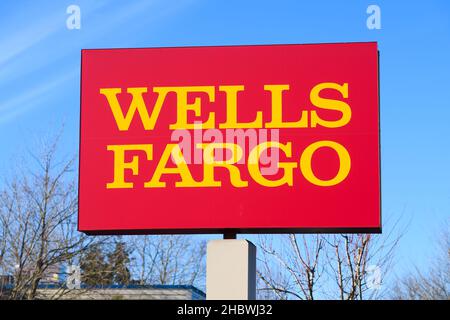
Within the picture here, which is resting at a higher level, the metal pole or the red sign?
the red sign

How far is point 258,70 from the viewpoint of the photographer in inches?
486

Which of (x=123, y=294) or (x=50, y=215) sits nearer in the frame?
(x=50, y=215)

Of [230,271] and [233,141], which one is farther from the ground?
[233,141]

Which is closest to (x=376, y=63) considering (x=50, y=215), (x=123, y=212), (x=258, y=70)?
(x=258, y=70)

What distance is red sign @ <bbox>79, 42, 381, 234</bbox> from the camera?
39.4 ft

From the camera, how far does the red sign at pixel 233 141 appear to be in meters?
12.0

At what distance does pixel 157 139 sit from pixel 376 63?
3.52 m

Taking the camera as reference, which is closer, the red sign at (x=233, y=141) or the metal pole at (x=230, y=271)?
the metal pole at (x=230, y=271)

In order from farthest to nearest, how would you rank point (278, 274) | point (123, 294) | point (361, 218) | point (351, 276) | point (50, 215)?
point (123, 294) < point (50, 215) < point (278, 274) < point (351, 276) < point (361, 218)

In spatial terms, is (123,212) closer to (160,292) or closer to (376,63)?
(376,63)

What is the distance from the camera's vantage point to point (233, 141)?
12.1m

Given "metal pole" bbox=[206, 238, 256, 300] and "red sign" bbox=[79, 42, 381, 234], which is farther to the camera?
"red sign" bbox=[79, 42, 381, 234]

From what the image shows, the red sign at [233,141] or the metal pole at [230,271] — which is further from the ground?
the red sign at [233,141]

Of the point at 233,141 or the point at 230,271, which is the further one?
the point at 233,141
